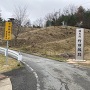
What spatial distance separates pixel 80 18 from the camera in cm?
6762

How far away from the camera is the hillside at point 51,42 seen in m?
36.9

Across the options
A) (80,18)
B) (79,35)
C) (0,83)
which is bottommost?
(0,83)

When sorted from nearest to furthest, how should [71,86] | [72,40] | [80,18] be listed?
[71,86]
[72,40]
[80,18]

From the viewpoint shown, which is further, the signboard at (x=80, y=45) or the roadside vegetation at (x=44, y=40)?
the roadside vegetation at (x=44, y=40)

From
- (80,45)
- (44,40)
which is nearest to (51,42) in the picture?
(44,40)

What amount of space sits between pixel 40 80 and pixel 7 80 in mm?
1649

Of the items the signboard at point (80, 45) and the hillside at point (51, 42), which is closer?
the signboard at point (80, 45)

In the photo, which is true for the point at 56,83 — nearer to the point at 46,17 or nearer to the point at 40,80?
the point at 40,80

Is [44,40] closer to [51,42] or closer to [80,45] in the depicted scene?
[51,42]

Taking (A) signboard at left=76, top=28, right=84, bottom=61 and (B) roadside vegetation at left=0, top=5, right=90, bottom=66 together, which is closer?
(A) signboard at left=76, top=28, right=84, bottom=61

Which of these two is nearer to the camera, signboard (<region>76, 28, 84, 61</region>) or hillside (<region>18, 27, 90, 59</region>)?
signboard (<region>76, 28, 84, 61</region>)

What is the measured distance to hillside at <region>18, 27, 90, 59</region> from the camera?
121ft

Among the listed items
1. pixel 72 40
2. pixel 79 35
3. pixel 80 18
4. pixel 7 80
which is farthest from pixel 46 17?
pixel 7 80

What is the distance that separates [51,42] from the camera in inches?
1702
